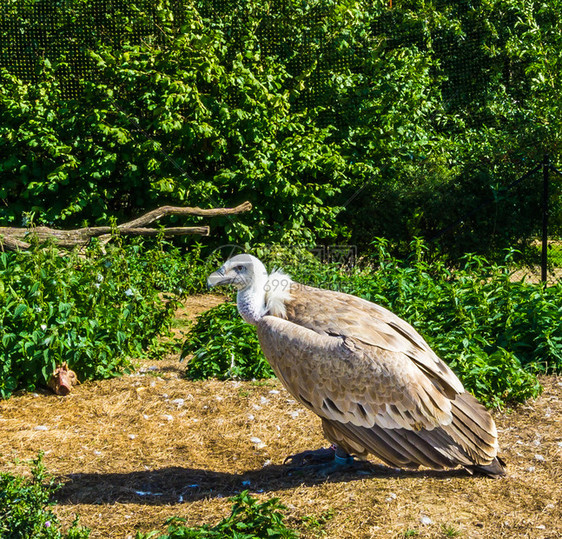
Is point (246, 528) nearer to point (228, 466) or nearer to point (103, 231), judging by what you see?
point (228, 466)

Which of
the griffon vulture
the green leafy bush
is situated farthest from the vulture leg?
the green leafy bush

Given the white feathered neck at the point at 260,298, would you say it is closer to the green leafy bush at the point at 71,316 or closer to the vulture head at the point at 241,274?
the vulture head at the point at 241,274

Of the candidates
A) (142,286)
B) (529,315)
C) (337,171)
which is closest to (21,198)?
(142,286)

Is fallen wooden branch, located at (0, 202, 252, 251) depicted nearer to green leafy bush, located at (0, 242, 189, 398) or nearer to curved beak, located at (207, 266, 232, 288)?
green leafy bush, located at (0, 242, 189, 398)

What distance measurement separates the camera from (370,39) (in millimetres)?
10734

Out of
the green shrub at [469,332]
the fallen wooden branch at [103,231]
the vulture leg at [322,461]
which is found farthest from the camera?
the fallen wooden branch at [103,231]

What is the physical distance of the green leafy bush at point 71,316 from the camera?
5.13 m

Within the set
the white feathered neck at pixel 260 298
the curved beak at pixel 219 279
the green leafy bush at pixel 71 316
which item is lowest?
the green leafy bush at pixel 71 316

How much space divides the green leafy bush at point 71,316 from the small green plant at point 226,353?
0.52 m

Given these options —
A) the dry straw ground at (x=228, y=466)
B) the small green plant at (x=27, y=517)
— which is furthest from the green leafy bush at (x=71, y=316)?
the small green plant at (x=27, y=517)

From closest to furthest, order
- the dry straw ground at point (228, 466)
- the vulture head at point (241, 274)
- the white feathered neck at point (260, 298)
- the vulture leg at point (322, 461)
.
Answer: the dry straw ground at point (228, 466) < the vulture leg at point (322, 461) < the white feathered neck at point (260, 298) < the vulture head at point (241, 274)

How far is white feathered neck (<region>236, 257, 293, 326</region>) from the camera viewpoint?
429 cm

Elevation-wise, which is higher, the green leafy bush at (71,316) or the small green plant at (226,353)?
the green leafy bush at (71,316)

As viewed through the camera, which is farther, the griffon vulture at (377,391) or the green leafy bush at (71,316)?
the green leafy bush at (71,316)
